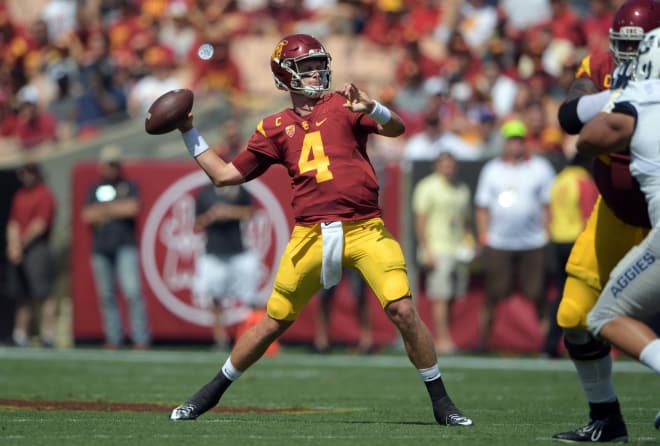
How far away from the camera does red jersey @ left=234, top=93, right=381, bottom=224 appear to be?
6.36 meters

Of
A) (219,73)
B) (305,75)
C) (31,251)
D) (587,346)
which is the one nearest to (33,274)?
(31,251)

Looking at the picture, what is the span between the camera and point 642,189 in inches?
205

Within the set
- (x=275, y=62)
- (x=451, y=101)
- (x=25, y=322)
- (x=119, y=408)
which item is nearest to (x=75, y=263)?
(x=25, y=322)

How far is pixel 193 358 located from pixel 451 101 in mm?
4380

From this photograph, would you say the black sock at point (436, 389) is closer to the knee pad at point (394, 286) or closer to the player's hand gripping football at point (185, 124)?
the knee pad at point (394, 286)

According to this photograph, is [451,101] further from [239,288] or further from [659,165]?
[659,165]

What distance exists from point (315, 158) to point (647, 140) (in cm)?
189

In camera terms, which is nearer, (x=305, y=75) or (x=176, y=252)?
(x=305, y=75)

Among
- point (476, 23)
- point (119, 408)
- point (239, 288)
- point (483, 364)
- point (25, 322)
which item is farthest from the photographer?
point (476, 23)

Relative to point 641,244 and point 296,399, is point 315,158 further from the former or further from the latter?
point 296,399

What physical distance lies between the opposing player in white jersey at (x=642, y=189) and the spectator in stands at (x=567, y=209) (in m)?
6.08

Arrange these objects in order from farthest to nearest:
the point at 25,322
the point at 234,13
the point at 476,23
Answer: the point at 234,13
the point at 476,23
the point at 25,322

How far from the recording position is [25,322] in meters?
13.7

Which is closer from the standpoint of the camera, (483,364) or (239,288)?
(483,364)
